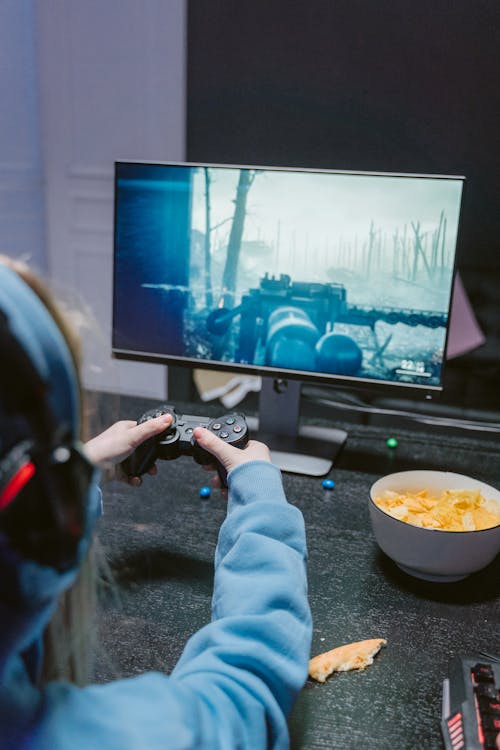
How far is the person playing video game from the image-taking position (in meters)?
0.34

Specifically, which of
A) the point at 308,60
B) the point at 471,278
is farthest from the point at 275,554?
the point at 308,60

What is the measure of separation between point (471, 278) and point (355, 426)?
890mm

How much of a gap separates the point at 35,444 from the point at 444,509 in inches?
24.4

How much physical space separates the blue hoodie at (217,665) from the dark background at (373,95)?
152 cm

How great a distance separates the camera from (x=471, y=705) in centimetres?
58

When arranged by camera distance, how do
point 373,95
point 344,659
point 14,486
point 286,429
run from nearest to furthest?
point 14,486 < point 344,659 < point 286,429 < point 373,95

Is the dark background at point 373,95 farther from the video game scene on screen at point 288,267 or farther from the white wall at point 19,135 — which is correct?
the video game scene on screen at point 288,267

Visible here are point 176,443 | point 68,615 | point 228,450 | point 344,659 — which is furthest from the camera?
point 176,443

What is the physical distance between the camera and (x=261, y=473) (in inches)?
26.4

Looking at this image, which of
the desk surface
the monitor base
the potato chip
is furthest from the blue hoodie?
the monitor base

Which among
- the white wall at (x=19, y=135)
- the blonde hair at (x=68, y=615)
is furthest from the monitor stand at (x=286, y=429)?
the white wall at (x=19, y=135)

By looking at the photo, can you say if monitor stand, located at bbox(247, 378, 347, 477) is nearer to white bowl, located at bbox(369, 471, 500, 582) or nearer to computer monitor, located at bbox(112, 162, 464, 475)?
computer monitor, located at bbox(112, 162, 464, 475)

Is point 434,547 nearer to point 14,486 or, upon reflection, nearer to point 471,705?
point 471,705

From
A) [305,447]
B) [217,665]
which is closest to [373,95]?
[305,447]
